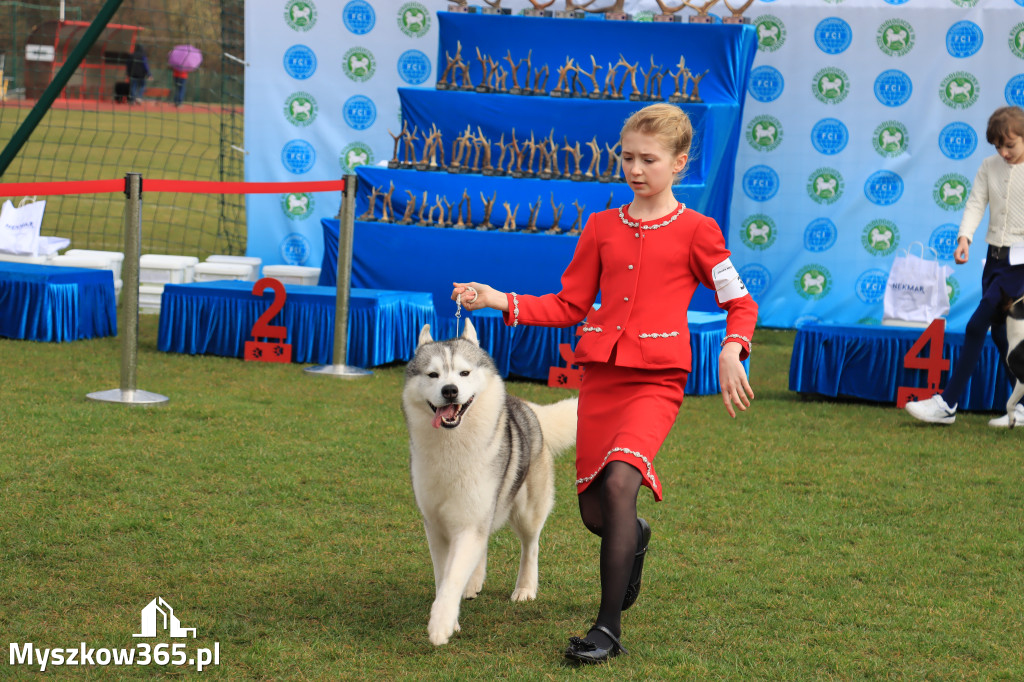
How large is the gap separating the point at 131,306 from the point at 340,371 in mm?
1725

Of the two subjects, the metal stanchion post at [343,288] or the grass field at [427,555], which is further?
the metal stanchion post at [343,288]

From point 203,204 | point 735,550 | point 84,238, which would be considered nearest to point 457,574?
point 735,550

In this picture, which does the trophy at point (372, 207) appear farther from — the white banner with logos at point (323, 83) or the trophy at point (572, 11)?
the trophy at point (572, 11)

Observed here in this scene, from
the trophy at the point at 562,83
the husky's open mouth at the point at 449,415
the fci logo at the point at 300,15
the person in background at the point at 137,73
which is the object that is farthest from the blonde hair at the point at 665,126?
the person in background at the point at 137,73

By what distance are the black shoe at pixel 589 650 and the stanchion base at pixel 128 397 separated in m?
3.93

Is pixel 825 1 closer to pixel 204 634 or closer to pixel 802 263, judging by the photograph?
pixel 802 263

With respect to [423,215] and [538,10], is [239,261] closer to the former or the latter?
[423,215]

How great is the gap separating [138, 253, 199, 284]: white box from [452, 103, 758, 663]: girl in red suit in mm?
7326

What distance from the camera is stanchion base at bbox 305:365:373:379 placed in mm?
7551

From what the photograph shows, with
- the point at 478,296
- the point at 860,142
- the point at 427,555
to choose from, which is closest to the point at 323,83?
the point at 860,142

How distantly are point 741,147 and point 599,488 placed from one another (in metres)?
7.98

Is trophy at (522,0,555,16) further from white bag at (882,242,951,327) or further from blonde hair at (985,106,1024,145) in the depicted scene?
blonde hair at (985,106,1024,145)

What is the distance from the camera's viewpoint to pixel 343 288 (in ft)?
24.9

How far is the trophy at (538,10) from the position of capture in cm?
1034
